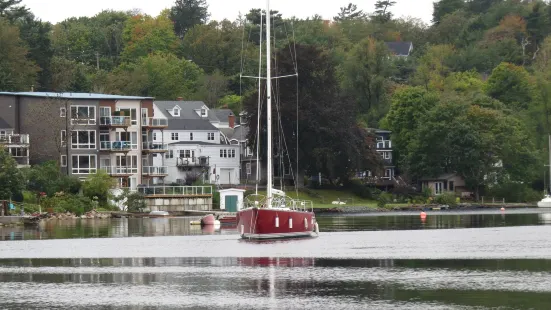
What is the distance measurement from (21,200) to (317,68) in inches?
1575

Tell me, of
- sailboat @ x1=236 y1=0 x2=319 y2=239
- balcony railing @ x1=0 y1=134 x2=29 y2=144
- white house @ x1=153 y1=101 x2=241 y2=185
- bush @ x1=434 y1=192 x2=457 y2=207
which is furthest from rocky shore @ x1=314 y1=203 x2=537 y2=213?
sailboat @ x1=236 y1=0 x2=319 y2=239

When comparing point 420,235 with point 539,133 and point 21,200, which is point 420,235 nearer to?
point 21,200

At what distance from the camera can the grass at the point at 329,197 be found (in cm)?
12576

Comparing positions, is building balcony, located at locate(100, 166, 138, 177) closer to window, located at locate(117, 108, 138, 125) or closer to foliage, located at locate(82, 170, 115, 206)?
window, located at locate(117, 108, 138, 125)

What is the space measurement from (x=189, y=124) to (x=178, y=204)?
29.4 m

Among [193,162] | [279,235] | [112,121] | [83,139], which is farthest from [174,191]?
[279,235]

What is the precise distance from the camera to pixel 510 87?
158250 millimetres

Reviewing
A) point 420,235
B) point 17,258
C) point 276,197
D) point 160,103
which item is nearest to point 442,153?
point 160,103

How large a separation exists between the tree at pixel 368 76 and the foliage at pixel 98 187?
5331 centimetres

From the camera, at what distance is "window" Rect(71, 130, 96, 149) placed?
11825 cm

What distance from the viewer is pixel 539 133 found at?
483ft

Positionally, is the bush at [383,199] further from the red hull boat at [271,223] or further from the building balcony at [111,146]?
the red hull boat at [271,223]

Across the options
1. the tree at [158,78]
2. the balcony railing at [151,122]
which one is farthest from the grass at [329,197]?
the tree at [158,78]

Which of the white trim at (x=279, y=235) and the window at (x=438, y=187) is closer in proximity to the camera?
the white trim at (x=279, y=235)
